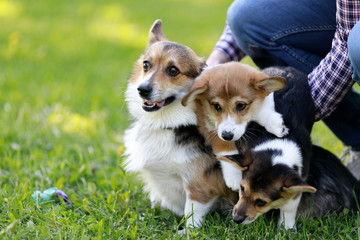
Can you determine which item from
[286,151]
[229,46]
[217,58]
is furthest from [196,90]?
[229,46]

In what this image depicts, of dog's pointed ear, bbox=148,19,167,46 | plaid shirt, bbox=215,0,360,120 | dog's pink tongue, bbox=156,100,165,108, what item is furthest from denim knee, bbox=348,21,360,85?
dog's pointed ear, bbox=148,19,167,46

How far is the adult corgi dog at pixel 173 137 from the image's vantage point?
2965 mm

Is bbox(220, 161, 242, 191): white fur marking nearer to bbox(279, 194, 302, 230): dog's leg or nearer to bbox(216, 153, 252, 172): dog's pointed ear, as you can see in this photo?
bbox(216, 153, 252, 172): dog's pointed ear

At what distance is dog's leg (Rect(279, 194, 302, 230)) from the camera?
283 centimetres

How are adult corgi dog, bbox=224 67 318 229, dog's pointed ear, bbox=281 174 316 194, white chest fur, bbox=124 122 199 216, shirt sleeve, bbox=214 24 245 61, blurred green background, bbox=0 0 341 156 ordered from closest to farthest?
1. dog's pointed ear, bbox=281 174 316 194
2. adult corgi dog, bbox=224 67 318 229
3. white chest fur, bbox=124 122 199 216
4. shirt sleeve, bbox=214 24 245 61
5. blurred green background, bbox=0 0 341 156

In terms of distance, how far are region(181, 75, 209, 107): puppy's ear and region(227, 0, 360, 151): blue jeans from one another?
0.81 metres

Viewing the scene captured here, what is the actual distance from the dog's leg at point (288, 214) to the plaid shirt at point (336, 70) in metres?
0.73

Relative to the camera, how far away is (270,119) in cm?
284

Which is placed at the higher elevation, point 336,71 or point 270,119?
point 336,71

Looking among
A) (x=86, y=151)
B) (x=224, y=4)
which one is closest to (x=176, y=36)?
(x=224, y=4)

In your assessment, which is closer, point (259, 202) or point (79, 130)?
point (259, 202)

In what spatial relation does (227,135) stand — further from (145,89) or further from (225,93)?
(145,89)

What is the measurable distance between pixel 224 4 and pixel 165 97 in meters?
10.1

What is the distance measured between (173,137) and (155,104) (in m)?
0.26
